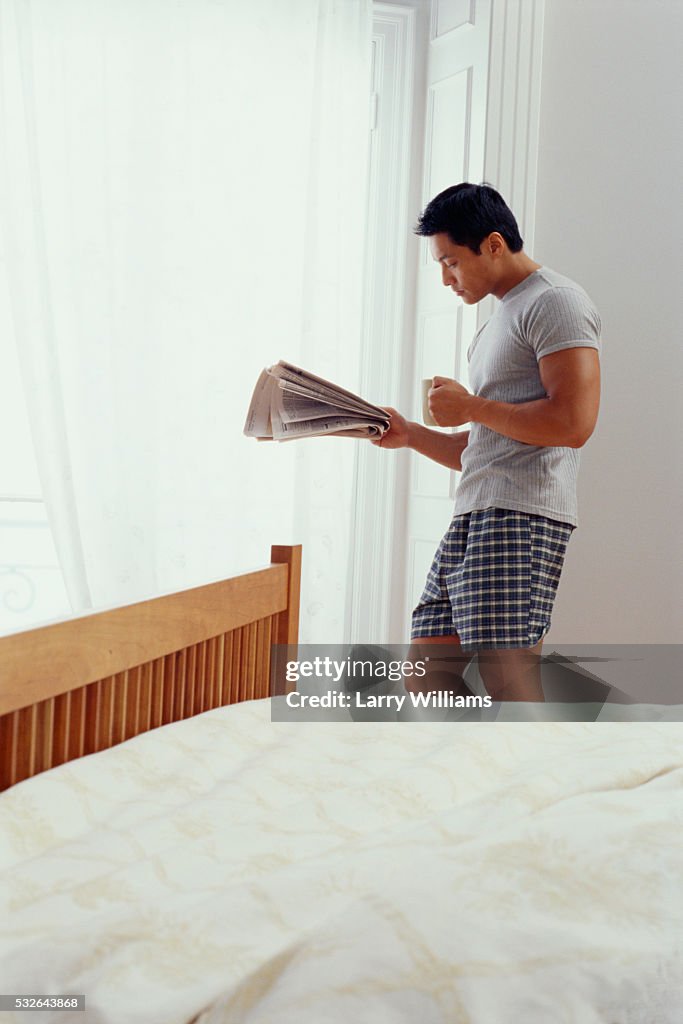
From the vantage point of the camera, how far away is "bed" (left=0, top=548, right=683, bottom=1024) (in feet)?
2.02

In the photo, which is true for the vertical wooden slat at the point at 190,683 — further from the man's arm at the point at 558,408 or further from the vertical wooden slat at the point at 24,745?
the man's arm at the point at 558,408

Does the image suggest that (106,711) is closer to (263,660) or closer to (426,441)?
(263,660)

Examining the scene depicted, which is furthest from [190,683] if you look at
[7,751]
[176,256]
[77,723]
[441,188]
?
[441,188]

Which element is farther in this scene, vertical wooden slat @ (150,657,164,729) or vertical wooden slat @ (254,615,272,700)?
vertical wooden slat @ (254,615,272,700)

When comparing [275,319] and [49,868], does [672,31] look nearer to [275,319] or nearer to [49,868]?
[275,319]

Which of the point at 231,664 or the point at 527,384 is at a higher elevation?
the point at 527,384

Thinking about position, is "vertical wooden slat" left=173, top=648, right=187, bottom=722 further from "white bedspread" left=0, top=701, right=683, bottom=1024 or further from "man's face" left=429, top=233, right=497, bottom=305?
"man's face" left=429, top=233, right=497, bottom=305

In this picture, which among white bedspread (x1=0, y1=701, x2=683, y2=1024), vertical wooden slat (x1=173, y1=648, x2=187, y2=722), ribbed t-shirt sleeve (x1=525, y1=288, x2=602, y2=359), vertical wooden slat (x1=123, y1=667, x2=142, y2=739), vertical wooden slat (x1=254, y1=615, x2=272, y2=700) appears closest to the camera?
white bedspread (x1=0, y1=701, x2=683, y2=1024)

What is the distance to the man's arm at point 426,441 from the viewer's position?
1822mm

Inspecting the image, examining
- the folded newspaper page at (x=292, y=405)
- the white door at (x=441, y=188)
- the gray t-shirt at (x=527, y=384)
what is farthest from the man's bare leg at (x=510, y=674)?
the white door at (x=441, y=188)

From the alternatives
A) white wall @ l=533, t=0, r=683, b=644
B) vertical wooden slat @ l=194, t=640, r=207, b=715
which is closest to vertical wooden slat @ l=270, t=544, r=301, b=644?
vertical wooden slat @ l=194, t=640, r=207, b=715

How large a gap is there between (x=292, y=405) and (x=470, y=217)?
0.50 m

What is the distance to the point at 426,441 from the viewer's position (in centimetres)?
190

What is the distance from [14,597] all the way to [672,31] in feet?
8.13
